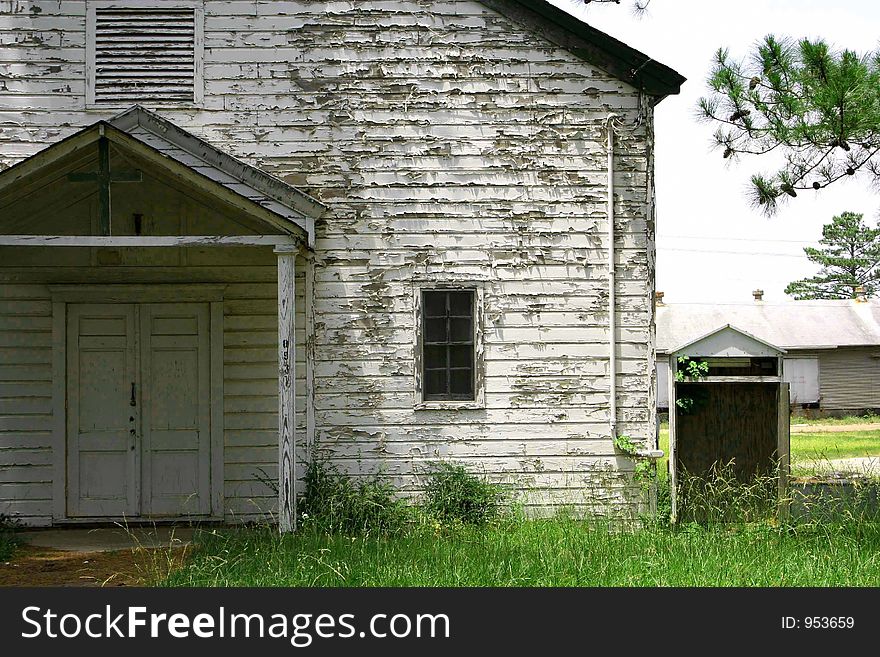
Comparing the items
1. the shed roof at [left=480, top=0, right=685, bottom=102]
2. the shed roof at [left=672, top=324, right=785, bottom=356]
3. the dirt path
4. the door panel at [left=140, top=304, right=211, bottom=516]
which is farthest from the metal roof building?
the door panel at [left=140, top=304, right=211, bottom=516]

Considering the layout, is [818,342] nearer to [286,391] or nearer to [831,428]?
[831,428]

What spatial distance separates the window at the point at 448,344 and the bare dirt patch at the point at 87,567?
10.9 ft

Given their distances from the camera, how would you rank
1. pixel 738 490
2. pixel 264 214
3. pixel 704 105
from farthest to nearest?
pixel 704 105
pixel 738 490
pixel 264 214

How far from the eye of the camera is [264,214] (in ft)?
30.3

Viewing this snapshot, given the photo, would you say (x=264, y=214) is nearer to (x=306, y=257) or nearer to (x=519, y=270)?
(x=306, y=257)

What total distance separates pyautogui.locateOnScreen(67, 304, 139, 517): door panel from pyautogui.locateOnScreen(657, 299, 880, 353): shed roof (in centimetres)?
2811

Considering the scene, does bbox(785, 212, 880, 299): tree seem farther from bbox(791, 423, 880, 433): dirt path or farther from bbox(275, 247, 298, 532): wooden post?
bbox(275, 247, 298, 532): wooden post

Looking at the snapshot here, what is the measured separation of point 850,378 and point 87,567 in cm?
3312

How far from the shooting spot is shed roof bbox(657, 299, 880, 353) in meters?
36.4

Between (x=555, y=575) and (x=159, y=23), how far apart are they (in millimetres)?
7655

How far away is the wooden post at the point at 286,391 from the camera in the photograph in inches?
368

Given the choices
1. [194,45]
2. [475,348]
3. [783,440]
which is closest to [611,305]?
[475,348]

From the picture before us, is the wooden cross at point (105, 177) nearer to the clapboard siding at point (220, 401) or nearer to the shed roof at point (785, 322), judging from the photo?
the clapboard siding at point (220, 401)

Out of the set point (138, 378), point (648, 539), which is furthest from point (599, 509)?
point (138, 378)
